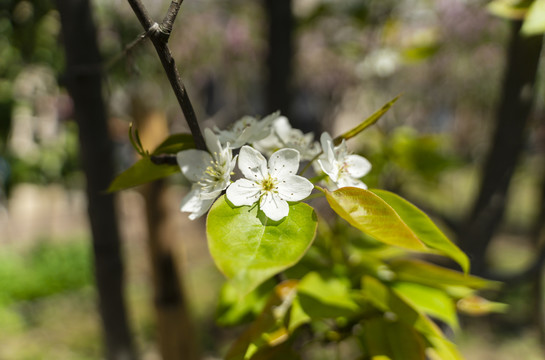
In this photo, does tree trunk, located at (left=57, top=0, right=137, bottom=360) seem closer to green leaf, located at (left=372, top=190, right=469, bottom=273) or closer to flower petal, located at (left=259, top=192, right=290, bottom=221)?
flower petal, located at (left=259, top=192, right=290, bottom=221)

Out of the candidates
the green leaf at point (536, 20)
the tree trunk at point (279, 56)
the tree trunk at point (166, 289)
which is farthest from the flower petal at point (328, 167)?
the tree trunk at point (279, 56)

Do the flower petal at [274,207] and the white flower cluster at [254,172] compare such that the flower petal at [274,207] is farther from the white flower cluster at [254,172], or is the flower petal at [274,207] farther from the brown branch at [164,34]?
the brown branch at [164,34]

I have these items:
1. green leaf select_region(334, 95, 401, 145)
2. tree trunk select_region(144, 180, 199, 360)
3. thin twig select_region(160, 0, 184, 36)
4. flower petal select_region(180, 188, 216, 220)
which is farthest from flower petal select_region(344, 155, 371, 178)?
tree trunk select_region(144, 180, 199, 360)

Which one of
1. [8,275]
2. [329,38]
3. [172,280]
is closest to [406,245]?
[172,280]

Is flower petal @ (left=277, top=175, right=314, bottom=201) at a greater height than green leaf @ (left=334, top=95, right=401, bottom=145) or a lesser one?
lesser

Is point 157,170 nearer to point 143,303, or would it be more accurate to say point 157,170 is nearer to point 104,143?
point 104,143

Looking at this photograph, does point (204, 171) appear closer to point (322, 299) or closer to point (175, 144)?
point (175, 144)
